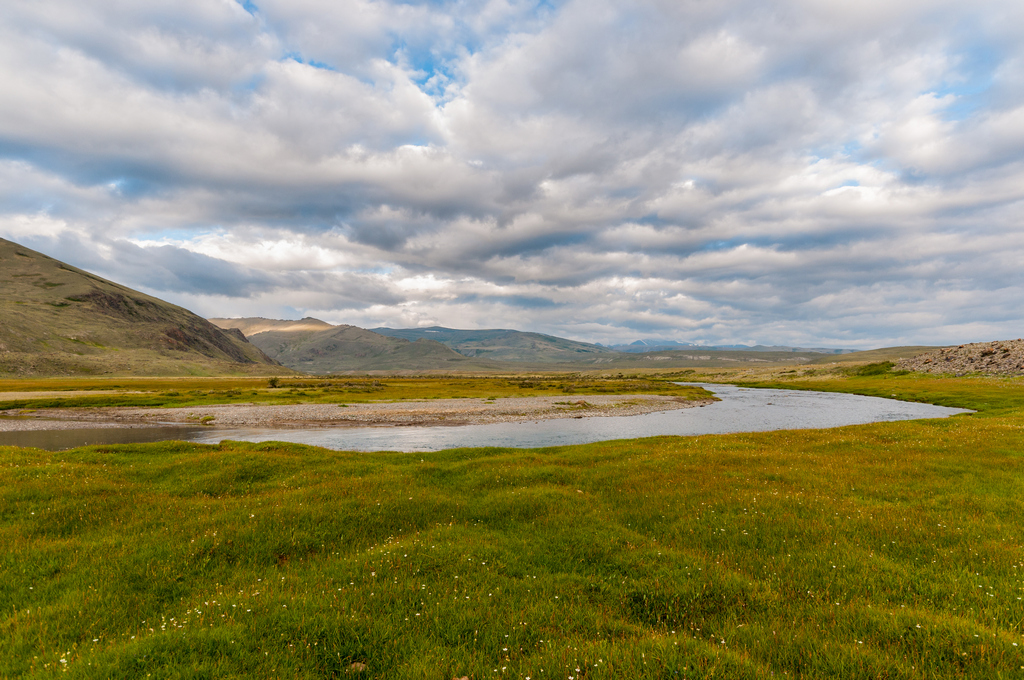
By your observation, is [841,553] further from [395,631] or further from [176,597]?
[176,597]

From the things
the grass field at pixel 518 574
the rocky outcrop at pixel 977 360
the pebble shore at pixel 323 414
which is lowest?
the pebble shore at pixel 323 414

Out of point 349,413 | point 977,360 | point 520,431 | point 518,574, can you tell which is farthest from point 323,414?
point 977,360

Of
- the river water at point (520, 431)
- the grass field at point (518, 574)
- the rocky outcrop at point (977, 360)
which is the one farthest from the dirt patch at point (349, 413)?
the rocky outcrop at point (977, 360)

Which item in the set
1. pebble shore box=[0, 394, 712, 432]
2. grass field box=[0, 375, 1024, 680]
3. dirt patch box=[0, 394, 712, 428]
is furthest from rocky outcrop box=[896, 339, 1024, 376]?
grass field box=[0, 375, 1024, 680]

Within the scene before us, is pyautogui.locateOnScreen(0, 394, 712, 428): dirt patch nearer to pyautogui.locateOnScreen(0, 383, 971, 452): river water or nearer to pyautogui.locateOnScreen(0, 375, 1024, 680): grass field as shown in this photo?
pyautogui.locateOnScreen(0, 383, 971, 452): river water

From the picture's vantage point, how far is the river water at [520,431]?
44562 mm

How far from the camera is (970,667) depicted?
660 centimetres

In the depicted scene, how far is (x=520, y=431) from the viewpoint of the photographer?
52125 mm

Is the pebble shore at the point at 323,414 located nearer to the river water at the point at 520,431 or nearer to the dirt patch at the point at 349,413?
the dirt patch at the point at 349,413

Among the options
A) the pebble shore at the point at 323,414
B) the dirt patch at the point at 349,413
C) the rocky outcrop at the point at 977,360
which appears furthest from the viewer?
the rocky outcrop at the point at 977,360

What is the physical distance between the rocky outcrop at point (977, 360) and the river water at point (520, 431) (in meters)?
43.3

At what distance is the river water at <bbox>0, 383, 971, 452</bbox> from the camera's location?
44.6 metres

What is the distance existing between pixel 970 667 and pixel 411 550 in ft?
35.0

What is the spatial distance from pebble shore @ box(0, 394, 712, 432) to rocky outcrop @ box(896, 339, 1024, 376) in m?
71.3
